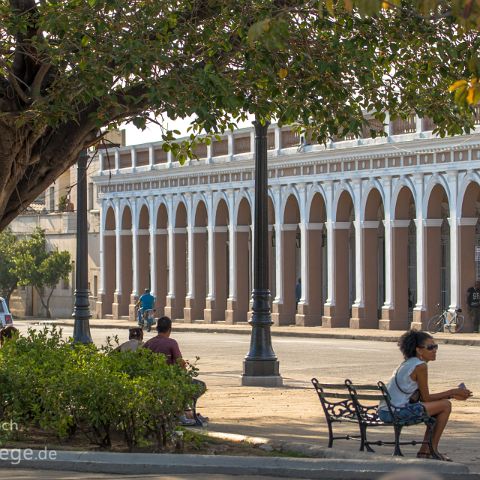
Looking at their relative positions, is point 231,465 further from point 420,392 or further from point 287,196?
point 287,196

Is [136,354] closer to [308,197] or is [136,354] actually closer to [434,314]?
[434,314]

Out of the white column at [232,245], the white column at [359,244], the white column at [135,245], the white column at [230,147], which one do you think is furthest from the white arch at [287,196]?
the white column at [135,245]

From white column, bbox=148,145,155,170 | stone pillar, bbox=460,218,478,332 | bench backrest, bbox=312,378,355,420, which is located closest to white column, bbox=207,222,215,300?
white column, bbox=148,145,155,170

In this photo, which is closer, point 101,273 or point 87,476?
point 87,476

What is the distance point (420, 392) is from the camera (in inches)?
501

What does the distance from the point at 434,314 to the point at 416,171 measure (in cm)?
421

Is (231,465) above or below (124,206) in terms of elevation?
below

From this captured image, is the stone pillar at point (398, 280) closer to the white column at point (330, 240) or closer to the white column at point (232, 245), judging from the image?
the white column at point (330, 240)

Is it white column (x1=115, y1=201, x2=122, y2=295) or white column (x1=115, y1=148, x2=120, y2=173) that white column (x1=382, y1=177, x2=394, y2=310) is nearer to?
white column (x1=115, y1=201, x2=122, y2=295)

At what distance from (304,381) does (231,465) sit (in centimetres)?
1209

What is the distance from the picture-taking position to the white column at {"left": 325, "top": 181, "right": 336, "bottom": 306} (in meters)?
48.4

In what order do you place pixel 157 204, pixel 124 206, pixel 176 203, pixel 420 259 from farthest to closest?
1. pixel 124 206
2. pixel 157 204
3. pixel 176 203
4. pixel 420 259

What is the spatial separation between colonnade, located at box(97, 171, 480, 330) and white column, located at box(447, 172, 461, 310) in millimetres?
28

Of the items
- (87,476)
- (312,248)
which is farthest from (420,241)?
(87,476)
